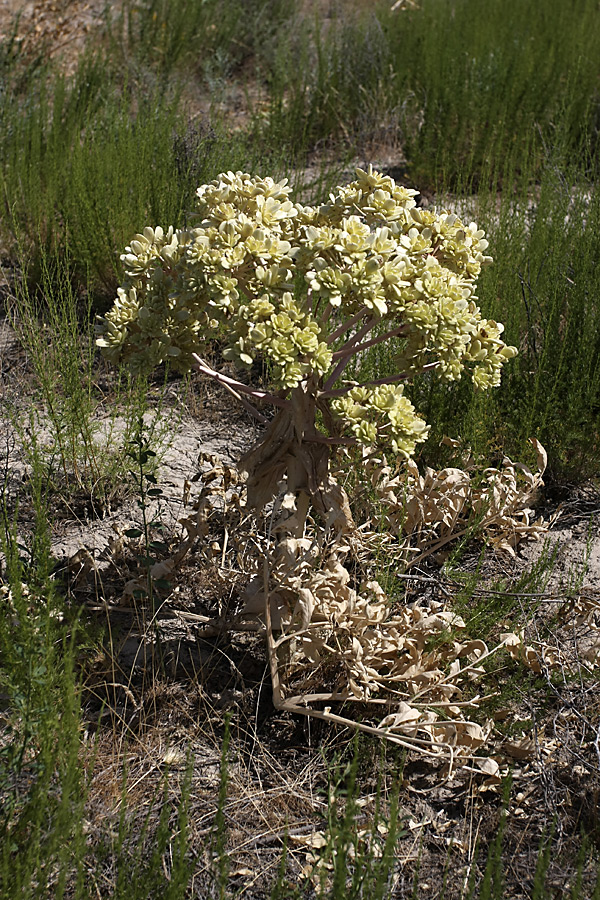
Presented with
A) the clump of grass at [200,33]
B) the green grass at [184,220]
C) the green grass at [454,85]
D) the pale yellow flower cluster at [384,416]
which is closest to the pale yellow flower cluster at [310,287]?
the pale yellow flower cluster at [384,416]

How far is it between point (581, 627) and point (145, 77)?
5.33 meters

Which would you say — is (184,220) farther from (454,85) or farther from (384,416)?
(454,85)

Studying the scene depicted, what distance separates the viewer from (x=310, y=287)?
1714mm

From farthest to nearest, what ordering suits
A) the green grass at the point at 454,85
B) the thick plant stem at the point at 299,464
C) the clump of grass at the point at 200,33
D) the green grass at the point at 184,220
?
the clump of grass at the point at 200,33 → the green grass at the point at 454,85 → the thick plant stem at the point at 299,464 → the green grass at the point at 184,220

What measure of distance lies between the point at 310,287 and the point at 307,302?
0.48 feet

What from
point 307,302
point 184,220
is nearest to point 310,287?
point 307,302

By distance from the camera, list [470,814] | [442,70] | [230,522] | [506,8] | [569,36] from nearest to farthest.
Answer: [470,814] < [230,522] < [442,70] < [569,36] < [506,8]

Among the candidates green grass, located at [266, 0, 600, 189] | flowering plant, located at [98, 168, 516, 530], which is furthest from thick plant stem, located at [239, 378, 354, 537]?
green grass, located at [266, 0, 600, 189]

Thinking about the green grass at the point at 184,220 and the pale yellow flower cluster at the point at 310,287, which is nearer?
the green grass at the point at 184,220

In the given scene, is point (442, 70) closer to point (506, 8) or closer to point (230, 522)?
point (506, 8)

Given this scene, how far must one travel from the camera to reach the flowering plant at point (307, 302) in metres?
1.67

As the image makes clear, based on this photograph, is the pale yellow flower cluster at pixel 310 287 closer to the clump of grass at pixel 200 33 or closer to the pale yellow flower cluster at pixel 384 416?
the pale yellow flower cluster at pixel 384 416

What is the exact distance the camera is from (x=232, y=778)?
182 centimetres

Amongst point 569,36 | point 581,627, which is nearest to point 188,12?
point 569,36
